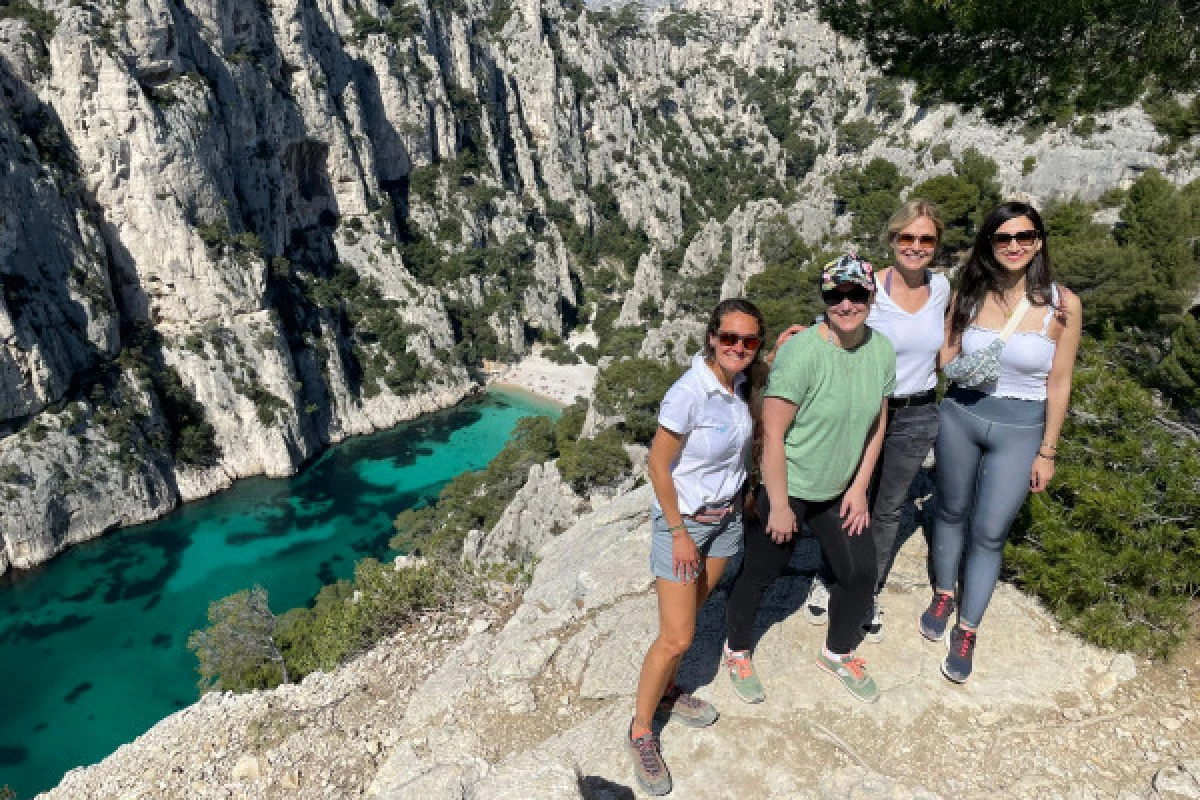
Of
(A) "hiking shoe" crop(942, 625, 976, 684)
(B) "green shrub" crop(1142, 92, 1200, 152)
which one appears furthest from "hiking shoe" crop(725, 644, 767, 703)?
(B) "green shrub" crop(1142, 92, 1200, 152)

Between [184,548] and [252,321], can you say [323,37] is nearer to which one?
[252,321]

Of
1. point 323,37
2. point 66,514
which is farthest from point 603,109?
point 66,514

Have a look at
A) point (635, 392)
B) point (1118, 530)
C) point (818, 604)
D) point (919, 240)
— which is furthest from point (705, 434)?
point (635, 392)

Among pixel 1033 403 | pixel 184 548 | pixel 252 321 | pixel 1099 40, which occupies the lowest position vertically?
pixel 184 548

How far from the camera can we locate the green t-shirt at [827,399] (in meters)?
2.72

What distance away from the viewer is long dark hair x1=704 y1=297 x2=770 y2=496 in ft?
8.52

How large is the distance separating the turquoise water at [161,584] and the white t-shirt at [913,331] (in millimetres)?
23480

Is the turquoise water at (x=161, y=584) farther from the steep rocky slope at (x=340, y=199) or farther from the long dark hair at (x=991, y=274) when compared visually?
the long dark hair at (x=991, y=274)

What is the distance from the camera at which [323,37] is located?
152 feet

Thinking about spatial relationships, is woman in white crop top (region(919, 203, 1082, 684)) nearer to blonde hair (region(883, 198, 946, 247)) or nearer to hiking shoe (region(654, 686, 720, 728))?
blonde hair (region(883, 198, 946, 247))

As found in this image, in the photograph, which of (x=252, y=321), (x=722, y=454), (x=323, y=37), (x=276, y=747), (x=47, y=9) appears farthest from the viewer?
(x=323, y=37)

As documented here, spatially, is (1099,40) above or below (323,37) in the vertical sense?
below

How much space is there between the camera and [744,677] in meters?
3.43

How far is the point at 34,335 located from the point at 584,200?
155 ft
